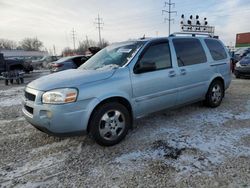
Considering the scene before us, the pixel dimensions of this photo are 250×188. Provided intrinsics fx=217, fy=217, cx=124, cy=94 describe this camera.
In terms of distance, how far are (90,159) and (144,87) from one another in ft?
4.99

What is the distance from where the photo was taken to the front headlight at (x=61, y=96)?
3131 mm

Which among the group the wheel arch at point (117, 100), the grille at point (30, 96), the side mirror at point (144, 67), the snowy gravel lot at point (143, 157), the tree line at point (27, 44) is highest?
the tree line at point (27, 44)

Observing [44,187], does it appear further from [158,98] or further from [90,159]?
[158,98]

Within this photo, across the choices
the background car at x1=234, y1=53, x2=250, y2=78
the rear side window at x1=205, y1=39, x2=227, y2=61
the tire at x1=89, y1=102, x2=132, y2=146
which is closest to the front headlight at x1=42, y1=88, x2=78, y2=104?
the tire at x1=89, y1=102, x2=132, y2=146

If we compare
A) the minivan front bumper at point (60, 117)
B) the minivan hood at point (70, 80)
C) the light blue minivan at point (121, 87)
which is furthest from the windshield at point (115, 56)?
the minivan front bumper at point (60, 117)

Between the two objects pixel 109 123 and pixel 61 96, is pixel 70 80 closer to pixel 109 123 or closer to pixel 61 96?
pixel 61 96

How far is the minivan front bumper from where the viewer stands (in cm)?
312

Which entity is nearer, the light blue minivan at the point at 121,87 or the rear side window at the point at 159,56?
the light blue minivan at the point at 121,87

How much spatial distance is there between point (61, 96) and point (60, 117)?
0.99ft

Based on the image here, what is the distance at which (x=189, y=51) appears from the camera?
187 inches

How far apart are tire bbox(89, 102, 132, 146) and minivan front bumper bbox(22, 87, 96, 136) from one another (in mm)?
171

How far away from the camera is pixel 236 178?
105 inches

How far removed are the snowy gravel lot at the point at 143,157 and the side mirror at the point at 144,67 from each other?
1.20 metres

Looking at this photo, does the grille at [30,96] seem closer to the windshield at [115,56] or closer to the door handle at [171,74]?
the windshield at [115,56]
